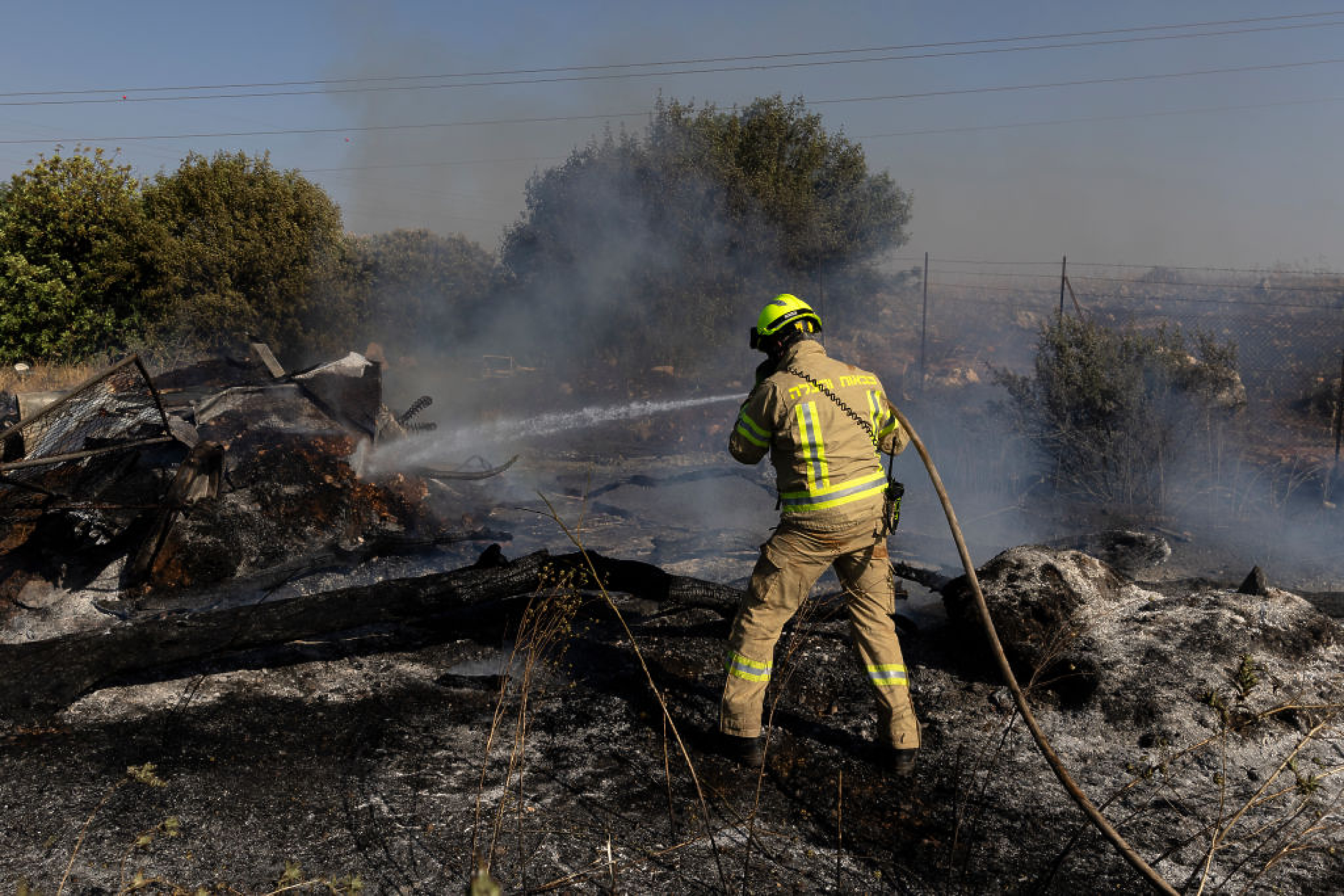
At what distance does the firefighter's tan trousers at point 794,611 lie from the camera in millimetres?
3105

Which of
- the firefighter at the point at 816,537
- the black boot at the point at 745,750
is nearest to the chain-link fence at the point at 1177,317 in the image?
the firefighter at the point at 816,537

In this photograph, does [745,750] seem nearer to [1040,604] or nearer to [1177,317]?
[1040,604]

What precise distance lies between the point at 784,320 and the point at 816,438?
0.54 m

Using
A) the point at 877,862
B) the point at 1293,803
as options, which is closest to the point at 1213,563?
the point at 1293,803

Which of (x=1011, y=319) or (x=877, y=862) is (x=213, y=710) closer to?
(x=877, y=862)

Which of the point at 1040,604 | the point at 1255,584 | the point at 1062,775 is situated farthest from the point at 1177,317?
the point at 1062,775

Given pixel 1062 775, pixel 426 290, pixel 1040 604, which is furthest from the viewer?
pixel 426 290

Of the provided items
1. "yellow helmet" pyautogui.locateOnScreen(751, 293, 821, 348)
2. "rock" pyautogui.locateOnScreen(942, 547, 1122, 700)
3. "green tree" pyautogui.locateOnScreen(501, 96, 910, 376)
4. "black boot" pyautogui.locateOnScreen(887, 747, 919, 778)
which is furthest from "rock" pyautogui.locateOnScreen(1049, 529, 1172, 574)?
"green tree" pyautogui.locateOnScreen(501, 96, 910, 376)

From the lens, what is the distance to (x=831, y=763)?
A: 3.25 m

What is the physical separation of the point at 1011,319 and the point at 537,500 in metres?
16.9

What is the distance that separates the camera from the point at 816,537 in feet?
10.2

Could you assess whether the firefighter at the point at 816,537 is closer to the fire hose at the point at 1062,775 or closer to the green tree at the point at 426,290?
the fire hose at the point at 1062,775

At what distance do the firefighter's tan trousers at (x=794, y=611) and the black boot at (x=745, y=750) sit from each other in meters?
0.03

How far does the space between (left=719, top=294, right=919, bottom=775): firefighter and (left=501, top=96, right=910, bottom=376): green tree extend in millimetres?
11306
